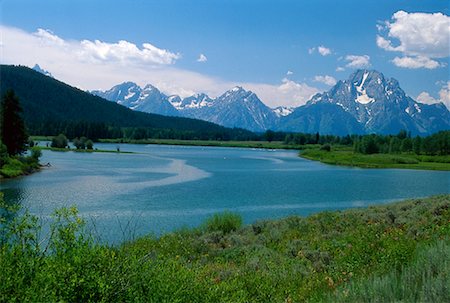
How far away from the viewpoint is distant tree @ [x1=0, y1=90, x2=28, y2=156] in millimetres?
62719

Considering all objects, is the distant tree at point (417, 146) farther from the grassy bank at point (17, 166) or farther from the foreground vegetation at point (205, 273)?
the foreground vegetation at point (205, 273)

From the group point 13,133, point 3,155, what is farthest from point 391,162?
point 3,155

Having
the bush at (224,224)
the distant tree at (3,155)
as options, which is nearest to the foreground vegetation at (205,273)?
the bush at (224,224)

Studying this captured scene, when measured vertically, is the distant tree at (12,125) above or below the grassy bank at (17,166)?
above

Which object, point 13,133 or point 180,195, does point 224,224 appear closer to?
point 180,195

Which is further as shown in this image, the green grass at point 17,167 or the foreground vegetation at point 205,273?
the green grass at point 17,167

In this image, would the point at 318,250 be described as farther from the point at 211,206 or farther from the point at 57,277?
the point at 211,206

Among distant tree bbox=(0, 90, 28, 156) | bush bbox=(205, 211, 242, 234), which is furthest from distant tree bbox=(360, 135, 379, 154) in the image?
bush bbox=(205, 211, 242, 234)

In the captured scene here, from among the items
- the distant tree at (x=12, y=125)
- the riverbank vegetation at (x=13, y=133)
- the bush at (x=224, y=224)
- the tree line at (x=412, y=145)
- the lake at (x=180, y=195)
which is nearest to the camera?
the bush at (x=224, y=224)

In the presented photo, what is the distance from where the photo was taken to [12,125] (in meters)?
64.1

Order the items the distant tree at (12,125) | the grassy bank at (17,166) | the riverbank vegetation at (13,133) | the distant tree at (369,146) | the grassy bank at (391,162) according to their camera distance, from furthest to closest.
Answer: the distant tree at (369,146) → the grassy bank at (391,162) → the distant tree at (12,125) → the riverbank vegetation at (13,133) → the grassy bank at (17,166)

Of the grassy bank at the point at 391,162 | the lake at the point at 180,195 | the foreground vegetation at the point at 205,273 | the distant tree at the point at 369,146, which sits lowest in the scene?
the lake at the point at 180,195

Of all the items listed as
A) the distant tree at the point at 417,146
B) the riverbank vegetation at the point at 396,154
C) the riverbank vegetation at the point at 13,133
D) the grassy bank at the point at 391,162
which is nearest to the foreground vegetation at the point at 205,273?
the riverbank vegetation at the point at 13,133

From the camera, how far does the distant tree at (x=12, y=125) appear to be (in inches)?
2469
